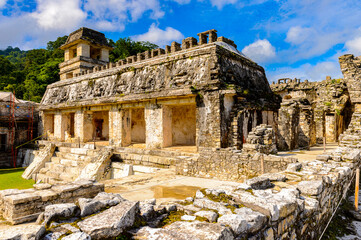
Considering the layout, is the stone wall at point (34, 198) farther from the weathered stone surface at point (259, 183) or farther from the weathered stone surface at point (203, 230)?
the weathered stone surface at point (259, 183)

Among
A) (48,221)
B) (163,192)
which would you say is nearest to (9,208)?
(48,221)

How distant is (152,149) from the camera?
10656mm

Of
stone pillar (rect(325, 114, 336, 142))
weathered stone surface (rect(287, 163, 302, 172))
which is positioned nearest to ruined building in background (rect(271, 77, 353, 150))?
stone pillar (rect(325, 114, 336, 142))

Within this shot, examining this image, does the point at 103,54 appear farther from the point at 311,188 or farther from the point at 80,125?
the point at 311,188

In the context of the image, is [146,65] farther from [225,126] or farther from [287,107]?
[287,107]

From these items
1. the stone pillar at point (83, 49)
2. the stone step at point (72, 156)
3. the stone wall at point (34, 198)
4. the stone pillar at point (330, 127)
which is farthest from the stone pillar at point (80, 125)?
the stone pillar at point (330, 127)

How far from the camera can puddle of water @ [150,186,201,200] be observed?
5.39 metres

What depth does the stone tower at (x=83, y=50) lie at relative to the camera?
66.8 feet

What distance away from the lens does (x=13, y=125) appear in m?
18.2

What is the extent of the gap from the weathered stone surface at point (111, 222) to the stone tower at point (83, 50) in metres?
19.6

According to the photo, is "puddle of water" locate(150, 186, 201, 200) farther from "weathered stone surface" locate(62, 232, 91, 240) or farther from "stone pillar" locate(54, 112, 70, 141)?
"stone pillar" locate(54, 112, 70, 141)

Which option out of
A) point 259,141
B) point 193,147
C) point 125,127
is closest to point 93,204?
point 259,141

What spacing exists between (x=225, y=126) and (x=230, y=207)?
6.54 m

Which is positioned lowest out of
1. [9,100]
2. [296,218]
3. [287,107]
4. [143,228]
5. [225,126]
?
[296,218]
